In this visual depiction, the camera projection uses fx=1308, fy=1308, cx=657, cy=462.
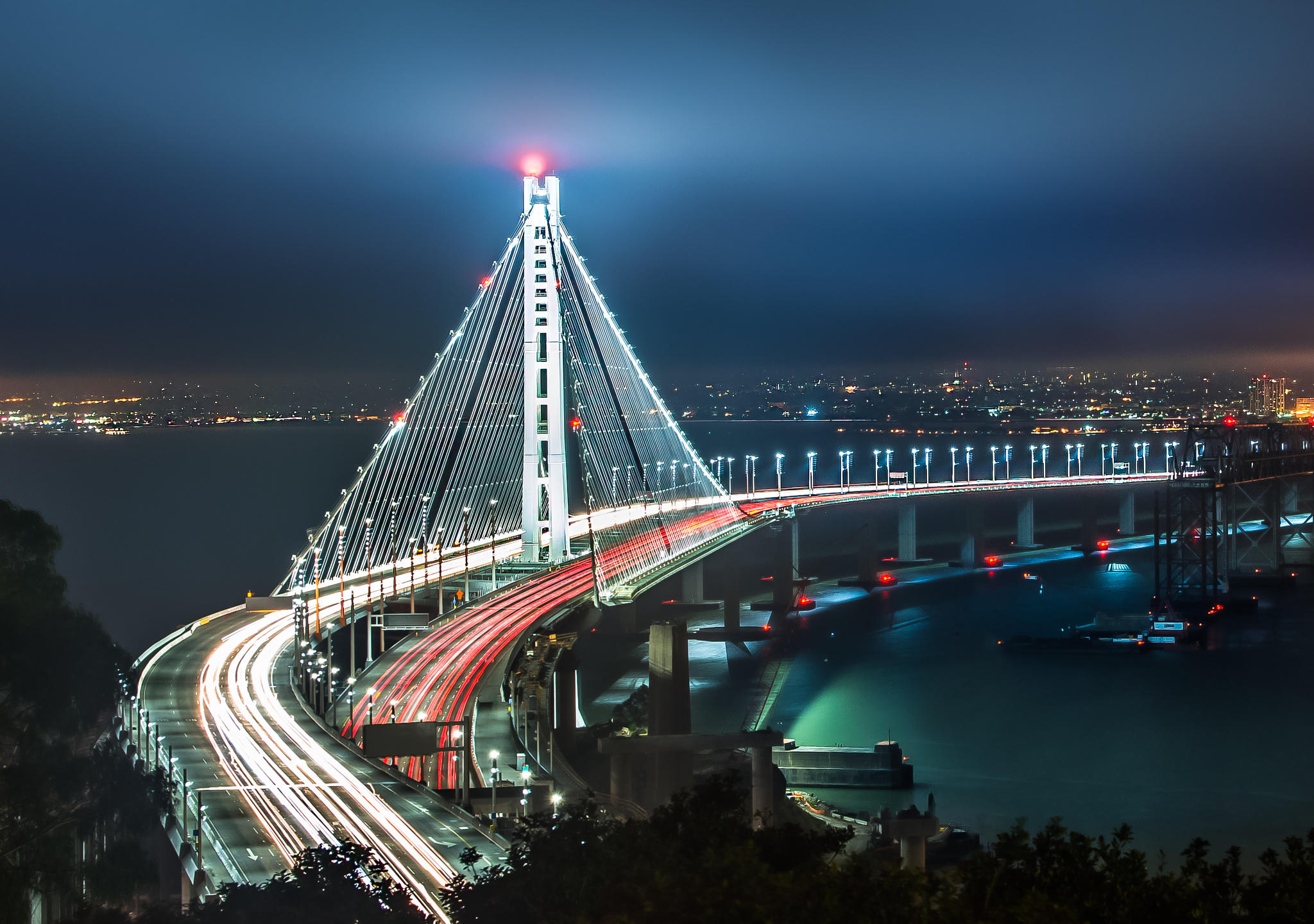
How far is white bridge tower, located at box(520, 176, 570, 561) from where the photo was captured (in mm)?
27219

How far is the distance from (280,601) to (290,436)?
511 ft

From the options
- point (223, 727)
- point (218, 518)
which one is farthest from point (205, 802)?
point (218, 518)

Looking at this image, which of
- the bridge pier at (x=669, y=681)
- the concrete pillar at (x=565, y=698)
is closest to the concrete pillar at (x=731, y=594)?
the bridge pier at (x=669, y=681)

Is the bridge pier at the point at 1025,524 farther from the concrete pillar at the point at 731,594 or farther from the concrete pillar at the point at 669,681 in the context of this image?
the concrete pillar at the point at 669,681

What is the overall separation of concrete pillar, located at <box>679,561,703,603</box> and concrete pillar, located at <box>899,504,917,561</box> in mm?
15779

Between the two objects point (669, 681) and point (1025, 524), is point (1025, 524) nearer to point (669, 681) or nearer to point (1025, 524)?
point (1025, 524)

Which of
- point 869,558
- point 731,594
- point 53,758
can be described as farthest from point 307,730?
point 869,558

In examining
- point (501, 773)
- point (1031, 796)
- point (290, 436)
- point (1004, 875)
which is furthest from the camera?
point (290, 436)

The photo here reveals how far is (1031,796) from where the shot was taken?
2070 cm

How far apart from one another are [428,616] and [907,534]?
34885 millimetres

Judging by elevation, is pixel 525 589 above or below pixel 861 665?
above

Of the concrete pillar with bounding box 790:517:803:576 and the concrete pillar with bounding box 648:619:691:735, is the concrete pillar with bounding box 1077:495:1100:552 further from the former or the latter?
the concrete pillar with bounding box 648:619:691:735

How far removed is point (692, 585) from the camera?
4144 centimetres

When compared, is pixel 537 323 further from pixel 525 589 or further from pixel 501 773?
pixel 501 773
